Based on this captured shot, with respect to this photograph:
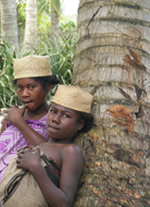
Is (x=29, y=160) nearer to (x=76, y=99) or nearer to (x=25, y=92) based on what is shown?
(x=76, y=99)

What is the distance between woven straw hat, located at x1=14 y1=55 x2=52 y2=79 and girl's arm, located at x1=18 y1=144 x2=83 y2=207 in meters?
0.87

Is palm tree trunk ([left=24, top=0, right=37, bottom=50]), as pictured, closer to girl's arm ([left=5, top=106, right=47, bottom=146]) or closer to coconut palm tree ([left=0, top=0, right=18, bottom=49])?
coconut palm tree ([left=0, top=0, right=18, bottom=49])

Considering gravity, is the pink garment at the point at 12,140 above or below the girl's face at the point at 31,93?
below

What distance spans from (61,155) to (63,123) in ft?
0.72

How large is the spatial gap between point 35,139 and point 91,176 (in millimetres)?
584

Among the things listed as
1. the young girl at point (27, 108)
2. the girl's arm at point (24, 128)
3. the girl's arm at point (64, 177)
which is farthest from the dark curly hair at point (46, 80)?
the girl's arm at point (64, 177)

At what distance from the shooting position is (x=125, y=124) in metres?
2.06

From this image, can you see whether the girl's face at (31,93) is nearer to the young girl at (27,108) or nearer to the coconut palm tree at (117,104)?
the young girl at (27,108)

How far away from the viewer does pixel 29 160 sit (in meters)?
1.90

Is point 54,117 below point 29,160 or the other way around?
the other way around

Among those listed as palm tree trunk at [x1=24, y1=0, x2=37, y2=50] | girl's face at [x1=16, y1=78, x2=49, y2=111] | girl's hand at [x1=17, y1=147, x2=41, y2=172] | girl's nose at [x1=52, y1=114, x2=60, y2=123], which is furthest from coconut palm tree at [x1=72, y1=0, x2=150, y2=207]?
palm tree trunk at [x1=24, y1=0, x2=37, y2=50]

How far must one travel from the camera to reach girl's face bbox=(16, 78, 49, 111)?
2.59 meters

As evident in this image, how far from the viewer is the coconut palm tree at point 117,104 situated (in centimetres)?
198

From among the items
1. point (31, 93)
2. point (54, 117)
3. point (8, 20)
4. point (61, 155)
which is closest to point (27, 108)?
point (31, 93)
